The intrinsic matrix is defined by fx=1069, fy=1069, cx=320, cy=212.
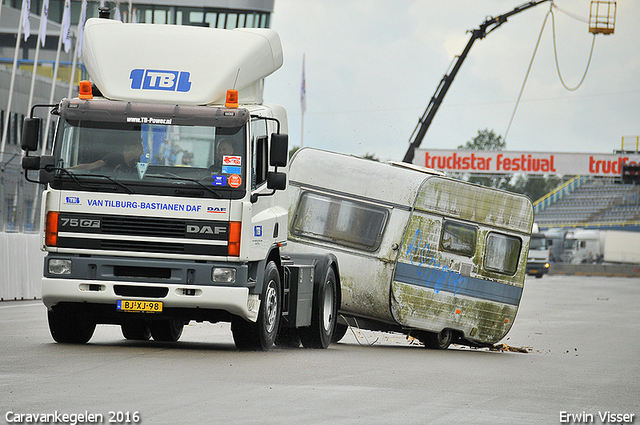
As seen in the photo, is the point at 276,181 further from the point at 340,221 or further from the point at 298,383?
the point at 340,221

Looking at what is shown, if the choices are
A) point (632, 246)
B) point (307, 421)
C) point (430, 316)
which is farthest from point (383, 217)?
point (632, 246)

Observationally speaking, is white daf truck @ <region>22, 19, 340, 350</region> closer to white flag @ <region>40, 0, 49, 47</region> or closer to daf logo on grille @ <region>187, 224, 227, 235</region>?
daf logo on grille @ <region>187, 224, 227, 235</region>

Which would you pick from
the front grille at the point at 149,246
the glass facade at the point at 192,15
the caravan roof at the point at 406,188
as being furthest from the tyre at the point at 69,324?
the glass facade at the point at 192,15

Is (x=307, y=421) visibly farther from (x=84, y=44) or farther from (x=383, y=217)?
(x=383, y=217)

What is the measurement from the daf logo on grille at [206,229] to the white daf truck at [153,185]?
0.04 feet

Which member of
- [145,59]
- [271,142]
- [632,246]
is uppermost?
[145,59]

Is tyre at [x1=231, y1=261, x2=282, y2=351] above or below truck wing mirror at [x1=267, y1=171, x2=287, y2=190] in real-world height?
below

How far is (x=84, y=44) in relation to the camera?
1225 centimetres

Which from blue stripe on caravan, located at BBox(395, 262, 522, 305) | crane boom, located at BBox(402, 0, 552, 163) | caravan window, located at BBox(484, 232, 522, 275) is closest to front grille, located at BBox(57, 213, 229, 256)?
blue stripe on caravan, located at BBox(395, 262, 522, 305)

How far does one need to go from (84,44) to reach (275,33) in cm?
234

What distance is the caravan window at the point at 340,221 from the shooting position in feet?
52.1

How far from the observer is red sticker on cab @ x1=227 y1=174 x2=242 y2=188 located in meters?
11.5

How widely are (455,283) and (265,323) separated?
4.56m

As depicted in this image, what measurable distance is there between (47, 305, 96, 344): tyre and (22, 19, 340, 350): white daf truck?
0.36 meters
